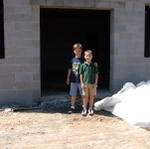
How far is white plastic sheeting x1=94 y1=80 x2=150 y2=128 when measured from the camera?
6336 mm

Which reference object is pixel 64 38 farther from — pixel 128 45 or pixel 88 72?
pixel 88 72

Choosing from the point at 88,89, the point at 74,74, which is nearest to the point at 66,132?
the point at 88,89

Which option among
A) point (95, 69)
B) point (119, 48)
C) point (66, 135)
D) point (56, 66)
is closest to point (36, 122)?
point (66, 135)

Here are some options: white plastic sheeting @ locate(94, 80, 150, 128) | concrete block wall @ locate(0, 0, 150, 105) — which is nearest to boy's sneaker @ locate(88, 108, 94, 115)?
white plastic sheeting @ locate(94, 80, 150, 128)

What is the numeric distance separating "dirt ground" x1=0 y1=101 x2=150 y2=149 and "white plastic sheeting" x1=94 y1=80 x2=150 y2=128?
0.45 ft

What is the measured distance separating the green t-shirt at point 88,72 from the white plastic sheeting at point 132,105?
2.09 feet

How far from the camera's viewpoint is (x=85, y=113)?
7.31 meters

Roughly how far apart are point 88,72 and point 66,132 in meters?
1.67

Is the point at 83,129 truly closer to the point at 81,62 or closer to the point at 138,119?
the point at 138,119

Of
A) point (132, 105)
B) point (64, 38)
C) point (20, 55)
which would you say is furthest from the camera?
point (64, 38)

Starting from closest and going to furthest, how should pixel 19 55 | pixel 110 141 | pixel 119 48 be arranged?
pixel 110 141 < pixel 19 55 < pixel 119 48

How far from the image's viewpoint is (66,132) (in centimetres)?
600

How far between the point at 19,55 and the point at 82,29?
9.34m

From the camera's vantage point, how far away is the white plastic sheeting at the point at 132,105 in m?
6.34
